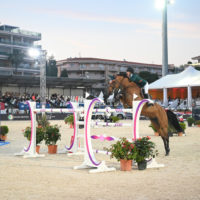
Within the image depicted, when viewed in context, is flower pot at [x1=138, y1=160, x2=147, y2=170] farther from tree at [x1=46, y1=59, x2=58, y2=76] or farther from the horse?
tree at [x1=46, y1=59, x2=58, y2=76]

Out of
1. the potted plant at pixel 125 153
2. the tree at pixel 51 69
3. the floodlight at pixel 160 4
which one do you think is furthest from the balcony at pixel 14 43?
the potted plant at pixel 125 153

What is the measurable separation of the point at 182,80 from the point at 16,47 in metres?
44.8

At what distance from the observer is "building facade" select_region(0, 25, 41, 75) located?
2751 inches

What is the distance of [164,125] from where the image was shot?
10195mm

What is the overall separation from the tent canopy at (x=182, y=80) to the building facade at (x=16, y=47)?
38796 millimetres

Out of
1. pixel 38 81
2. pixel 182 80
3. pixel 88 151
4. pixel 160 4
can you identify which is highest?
pixel 160 4

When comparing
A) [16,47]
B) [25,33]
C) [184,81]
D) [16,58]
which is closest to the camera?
[184,81]

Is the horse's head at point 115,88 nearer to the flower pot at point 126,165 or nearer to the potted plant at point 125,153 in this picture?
the potted plant at point 125,153

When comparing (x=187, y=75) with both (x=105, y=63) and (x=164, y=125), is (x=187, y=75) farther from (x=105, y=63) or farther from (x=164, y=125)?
(x=105, y=63)

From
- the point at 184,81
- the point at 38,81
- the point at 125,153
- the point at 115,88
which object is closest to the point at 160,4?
the point at 184,81

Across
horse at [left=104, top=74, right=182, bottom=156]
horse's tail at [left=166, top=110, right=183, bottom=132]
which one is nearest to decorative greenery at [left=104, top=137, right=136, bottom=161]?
horse at [left=104, top=74, right=182, bottom=156]

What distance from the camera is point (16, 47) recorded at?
72.1 meters

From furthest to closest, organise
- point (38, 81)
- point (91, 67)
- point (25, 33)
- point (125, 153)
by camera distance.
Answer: point (91, 67) → point (25, 33) → point (38, 81) → point (125, 153)

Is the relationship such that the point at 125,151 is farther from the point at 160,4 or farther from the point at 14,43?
the point at 14,43
